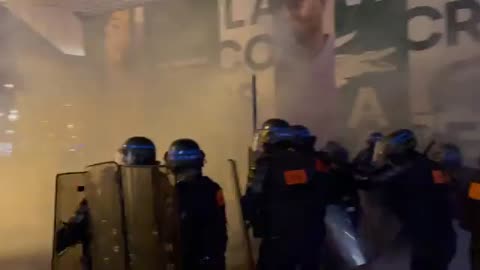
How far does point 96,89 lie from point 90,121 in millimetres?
260

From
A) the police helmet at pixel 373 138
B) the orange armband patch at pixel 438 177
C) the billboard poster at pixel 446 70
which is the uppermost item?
the billboard poster at pixel 446 70

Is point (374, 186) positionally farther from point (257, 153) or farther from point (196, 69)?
point (196, 69)

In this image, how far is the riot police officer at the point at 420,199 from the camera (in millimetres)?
3934

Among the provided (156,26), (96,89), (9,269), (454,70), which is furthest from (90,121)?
(454,70)

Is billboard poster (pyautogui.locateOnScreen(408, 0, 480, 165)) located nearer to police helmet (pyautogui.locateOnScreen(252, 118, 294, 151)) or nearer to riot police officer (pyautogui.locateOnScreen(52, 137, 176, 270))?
police helmet (pyautogui.locateOnScreen(252, 118, 294, 151))

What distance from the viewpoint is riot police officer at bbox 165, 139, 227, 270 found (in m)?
3.89

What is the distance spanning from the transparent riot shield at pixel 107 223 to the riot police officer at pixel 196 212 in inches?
13.3

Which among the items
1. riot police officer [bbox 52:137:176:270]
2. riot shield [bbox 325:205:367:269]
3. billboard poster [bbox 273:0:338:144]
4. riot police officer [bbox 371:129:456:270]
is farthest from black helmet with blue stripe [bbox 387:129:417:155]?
riot police officer [bbox 52:137:176:270]

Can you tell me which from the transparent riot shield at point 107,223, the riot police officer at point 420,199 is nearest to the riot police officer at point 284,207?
the riot police officer at point 420,199

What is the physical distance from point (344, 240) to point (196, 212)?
101 centimetres

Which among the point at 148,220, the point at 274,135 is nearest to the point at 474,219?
the point at 274,135

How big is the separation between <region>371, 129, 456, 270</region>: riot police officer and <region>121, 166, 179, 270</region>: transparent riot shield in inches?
48.2

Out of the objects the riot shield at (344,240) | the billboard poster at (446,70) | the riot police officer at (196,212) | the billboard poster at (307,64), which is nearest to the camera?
the riot police officer at (196,212)

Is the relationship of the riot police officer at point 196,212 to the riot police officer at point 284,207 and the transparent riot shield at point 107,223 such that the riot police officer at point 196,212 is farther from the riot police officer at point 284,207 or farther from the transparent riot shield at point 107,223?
the transparent riot shield at point 107,223
